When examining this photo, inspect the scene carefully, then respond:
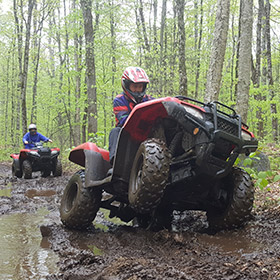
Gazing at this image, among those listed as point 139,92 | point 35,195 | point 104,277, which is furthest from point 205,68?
point 104,277

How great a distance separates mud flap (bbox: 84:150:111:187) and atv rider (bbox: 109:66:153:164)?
0.35 metres

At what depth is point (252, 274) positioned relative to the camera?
2096 millimetres

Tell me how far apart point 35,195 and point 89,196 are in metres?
4.04

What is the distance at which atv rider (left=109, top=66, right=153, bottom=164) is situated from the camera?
3817 millimetres

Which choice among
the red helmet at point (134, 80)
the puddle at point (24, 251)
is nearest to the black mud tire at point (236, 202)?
the red helmet at point (134, 80)

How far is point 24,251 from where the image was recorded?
3498mm

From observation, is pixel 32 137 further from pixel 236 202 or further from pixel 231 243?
pixel 231 243

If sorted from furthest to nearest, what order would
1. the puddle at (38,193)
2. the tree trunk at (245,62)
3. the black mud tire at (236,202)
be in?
the tree trunk at (245,62) → the puddle at (38,193) → the black mud tire at (236,202)

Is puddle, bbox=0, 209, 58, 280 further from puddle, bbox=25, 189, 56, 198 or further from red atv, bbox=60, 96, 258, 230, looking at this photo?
puddle, bbox=25, 189, 56, 198

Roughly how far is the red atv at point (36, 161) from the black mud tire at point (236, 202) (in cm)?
855

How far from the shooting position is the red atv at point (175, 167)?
115 inches

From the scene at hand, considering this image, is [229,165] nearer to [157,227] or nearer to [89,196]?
[157,227]

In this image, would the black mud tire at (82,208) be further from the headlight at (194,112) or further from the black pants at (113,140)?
the headlight at (194,112)

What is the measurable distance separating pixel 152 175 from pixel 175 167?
1.53ft
